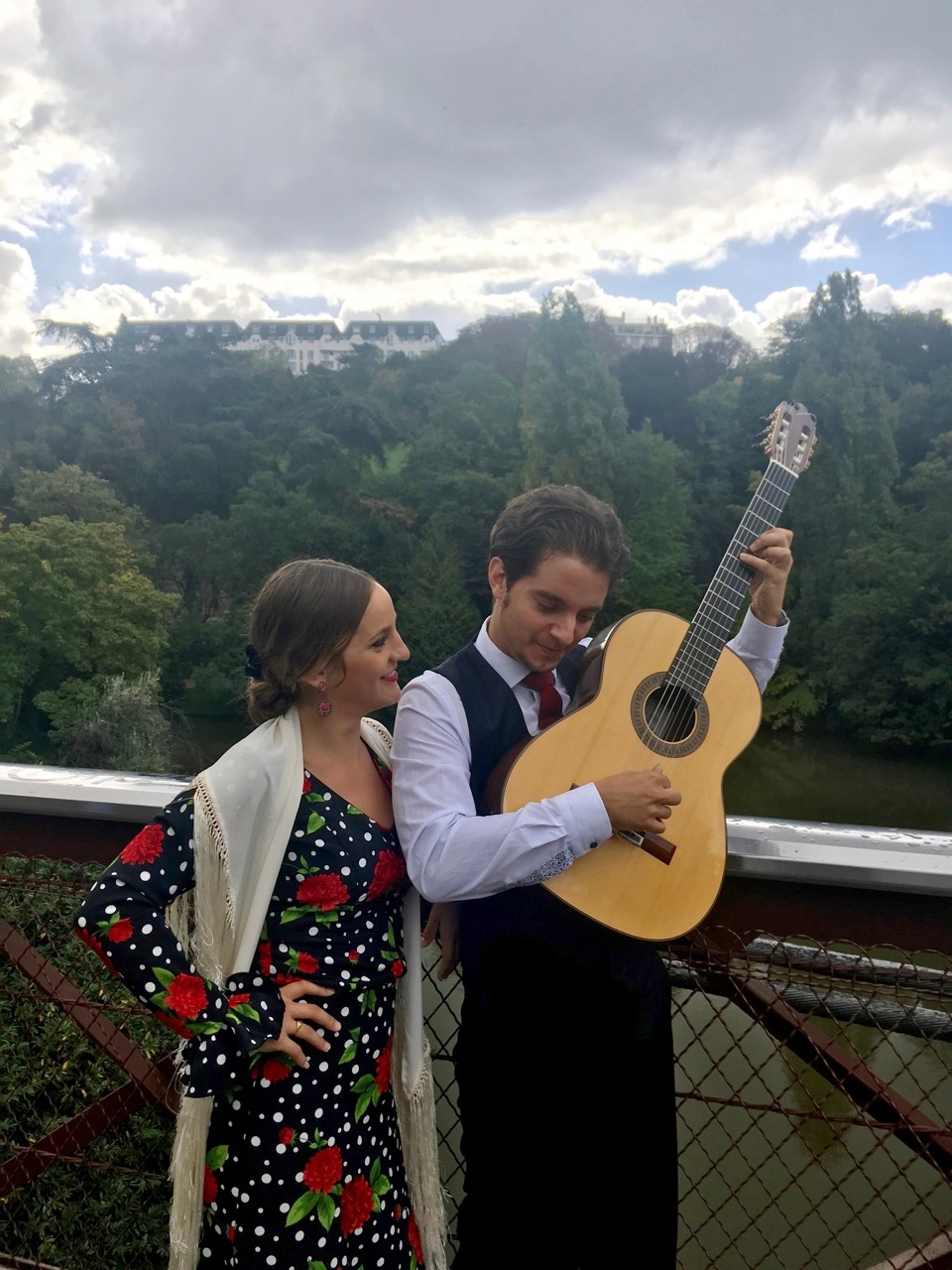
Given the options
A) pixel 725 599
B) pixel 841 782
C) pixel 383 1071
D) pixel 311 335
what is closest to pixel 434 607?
pixel 841 782

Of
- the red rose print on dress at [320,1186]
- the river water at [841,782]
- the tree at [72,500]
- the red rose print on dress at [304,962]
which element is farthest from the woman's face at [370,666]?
the tree at [72,500]

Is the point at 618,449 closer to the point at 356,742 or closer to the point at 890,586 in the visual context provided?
the point at 890,586

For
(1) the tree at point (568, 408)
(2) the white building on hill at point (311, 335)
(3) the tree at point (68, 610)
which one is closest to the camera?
(3) the tree at point (68, 610)

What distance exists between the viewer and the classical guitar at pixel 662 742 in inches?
54.7

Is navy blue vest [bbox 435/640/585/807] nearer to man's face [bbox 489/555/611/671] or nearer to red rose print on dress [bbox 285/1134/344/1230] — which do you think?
man's face [bbox 489/555/611/671]

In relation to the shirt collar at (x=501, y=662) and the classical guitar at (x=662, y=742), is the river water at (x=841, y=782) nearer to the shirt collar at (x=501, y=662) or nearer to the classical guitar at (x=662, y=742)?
the classical guitar at (x=662, y=742)

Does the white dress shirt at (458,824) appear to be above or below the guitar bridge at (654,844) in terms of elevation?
above

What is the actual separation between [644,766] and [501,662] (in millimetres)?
281

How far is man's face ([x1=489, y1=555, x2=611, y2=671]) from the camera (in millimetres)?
1512

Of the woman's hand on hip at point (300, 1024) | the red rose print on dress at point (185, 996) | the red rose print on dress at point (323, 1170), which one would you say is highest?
the red rose print on dress at point (185, 996)

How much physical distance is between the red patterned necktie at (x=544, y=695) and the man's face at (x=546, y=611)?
3 cm

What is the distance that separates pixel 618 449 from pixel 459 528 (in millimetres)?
5975

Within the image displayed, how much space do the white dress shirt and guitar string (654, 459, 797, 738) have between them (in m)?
0.35

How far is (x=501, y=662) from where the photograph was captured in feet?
5.03
